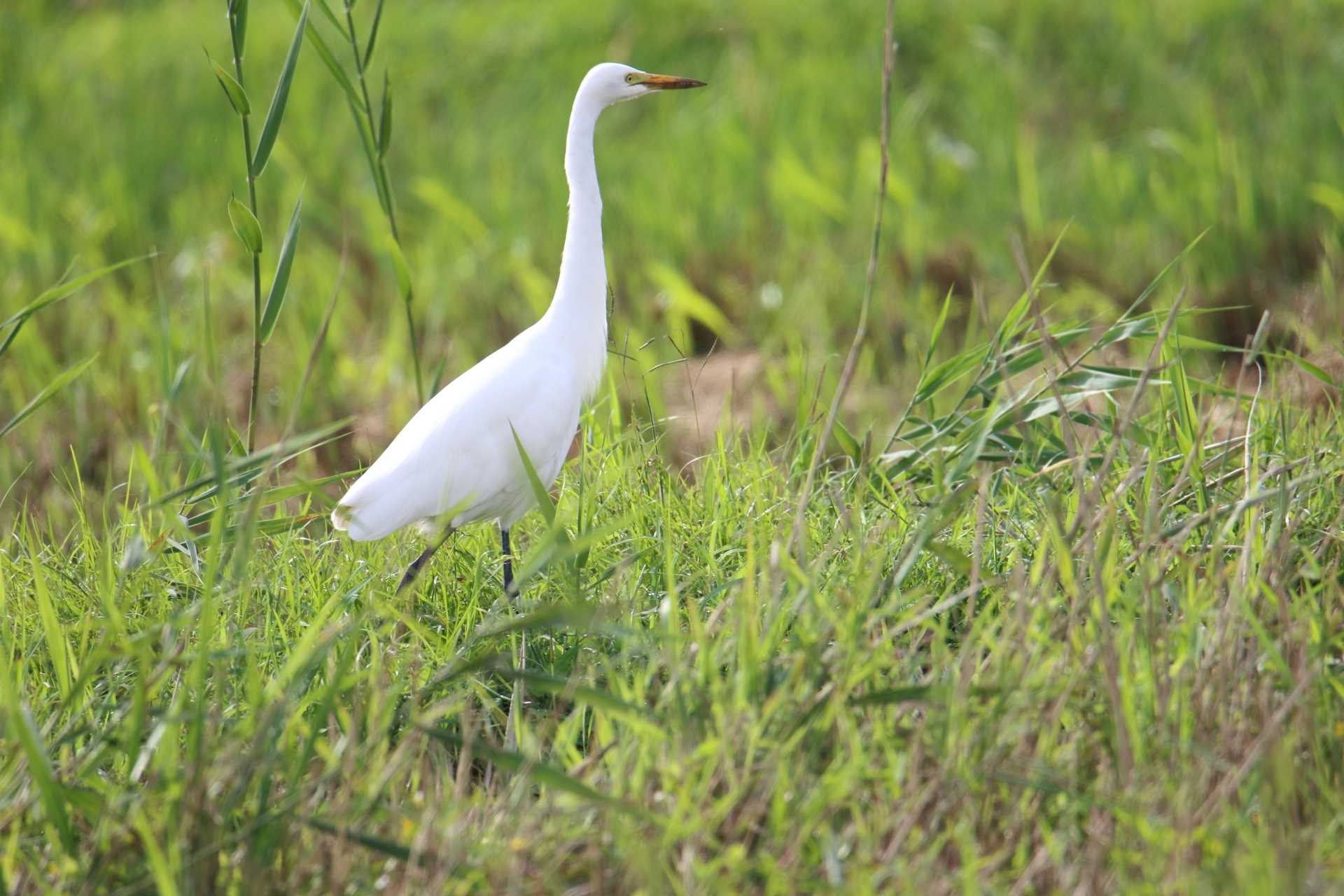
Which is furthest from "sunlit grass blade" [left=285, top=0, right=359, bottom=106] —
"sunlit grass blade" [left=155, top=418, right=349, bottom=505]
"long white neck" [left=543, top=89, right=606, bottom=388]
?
"sunlit grass blade" [left=155, top=418, right=349, bottom=505]

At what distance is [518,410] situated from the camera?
2559 millimetres

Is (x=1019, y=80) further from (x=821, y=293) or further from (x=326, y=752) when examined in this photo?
(x=326, y=752)

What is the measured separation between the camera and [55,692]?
2.07 m

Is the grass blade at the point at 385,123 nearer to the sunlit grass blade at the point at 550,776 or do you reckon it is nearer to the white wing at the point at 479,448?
the white wing at the point at 479,448

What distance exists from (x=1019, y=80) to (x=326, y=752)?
505 cm

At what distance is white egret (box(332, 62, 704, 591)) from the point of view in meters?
2.41

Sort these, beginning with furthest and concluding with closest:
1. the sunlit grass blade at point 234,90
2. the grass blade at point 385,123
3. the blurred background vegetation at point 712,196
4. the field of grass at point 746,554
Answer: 1. the blurred background vegetation at point 712,196
2. the grass blade at point 385,123
3. the sunlit grass blade at point 234,90
4. the field of grass at point 746,554

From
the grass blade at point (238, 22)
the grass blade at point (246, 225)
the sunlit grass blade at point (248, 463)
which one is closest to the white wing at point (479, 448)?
the sunlit grass blade at point (248, 463)

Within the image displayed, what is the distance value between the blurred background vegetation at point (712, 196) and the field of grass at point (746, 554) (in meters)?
0.03

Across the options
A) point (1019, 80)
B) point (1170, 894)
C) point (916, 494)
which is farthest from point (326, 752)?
point (1019, 80)

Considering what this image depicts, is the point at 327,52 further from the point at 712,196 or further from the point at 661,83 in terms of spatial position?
the point at 712,196

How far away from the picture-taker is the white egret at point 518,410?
2.41m

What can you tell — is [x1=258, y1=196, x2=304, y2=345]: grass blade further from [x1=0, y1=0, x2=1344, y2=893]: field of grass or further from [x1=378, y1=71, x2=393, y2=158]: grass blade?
[x1=378, y1=71, x2=393, y2=158]: grass blade

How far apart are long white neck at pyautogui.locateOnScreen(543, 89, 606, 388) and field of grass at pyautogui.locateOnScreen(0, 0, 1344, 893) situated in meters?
0.09
